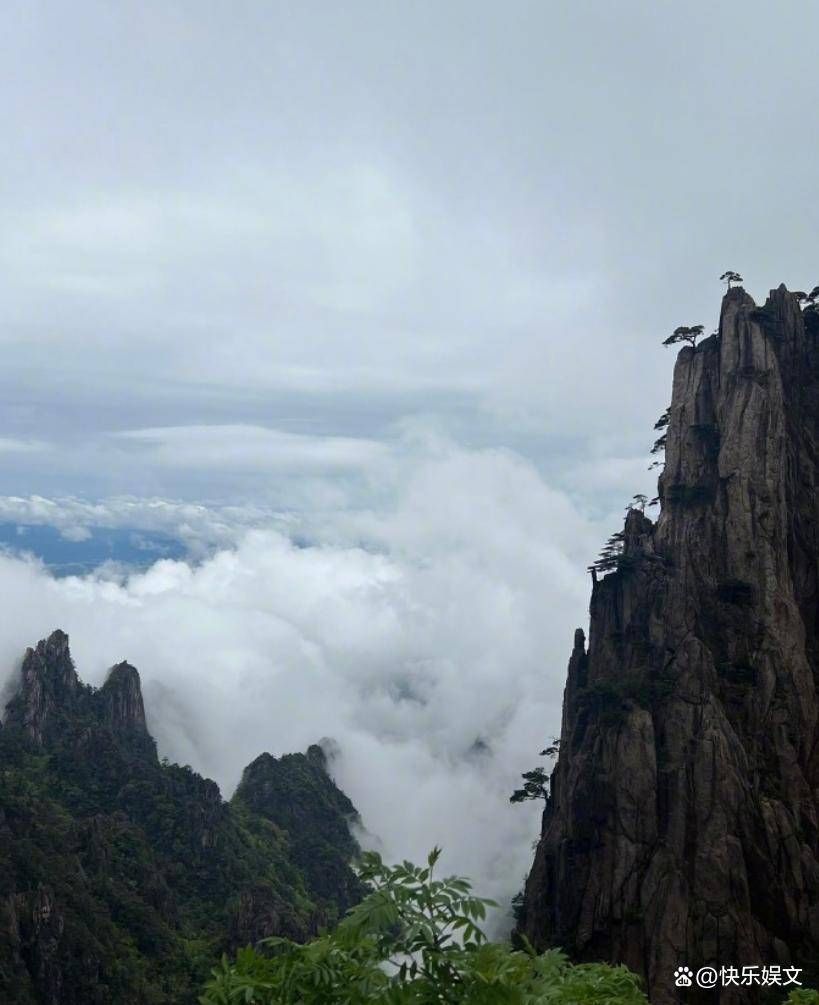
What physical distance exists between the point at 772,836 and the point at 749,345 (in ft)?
108

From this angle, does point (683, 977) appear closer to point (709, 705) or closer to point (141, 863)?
point (709, 705)

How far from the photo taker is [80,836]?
87.6 meters

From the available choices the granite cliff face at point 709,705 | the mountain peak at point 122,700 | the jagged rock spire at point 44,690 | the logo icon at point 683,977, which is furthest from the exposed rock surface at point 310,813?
the logo icon at point 683,977

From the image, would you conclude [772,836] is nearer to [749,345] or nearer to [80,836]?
[749,345]

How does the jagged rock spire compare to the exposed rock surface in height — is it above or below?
above

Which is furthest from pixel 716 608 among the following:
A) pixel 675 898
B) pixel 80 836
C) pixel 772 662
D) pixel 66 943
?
pixel 80 836

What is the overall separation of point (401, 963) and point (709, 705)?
148ft

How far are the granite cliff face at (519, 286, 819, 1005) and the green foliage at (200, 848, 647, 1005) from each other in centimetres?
4201

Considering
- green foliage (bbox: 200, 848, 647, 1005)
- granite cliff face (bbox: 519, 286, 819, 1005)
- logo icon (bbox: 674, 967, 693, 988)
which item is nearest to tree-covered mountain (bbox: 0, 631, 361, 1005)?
granite cliff face (bbox: 519, 286, 819, 1005)

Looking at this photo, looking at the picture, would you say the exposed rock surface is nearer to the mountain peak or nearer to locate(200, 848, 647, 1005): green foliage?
the mountain peak

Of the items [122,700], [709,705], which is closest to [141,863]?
[122,700]

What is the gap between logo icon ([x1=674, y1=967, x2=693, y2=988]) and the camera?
136 feet

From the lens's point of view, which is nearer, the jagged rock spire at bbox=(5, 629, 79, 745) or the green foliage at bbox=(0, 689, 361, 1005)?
the green foliage at bbox=(0, 689, 361, 1005)

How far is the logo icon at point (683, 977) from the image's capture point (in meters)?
41.4
